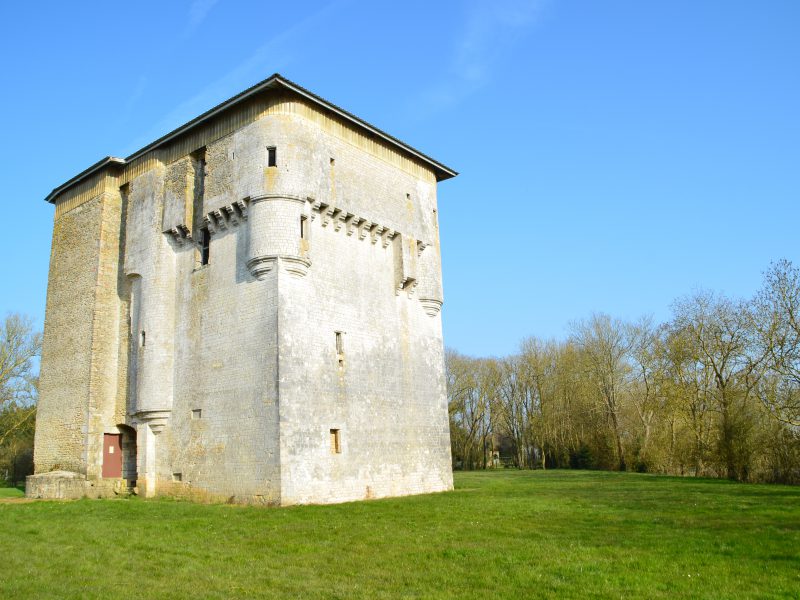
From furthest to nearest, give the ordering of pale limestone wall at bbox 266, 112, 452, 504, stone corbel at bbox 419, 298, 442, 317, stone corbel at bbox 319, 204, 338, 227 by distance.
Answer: stone corbel at bbox 419, 298, 442, 317 → stone corbel at bbox 319, 204, 338, 227 → pale limestone wall at bbox 266, 112, 452, 504

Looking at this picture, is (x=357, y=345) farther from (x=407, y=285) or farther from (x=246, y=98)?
(x=246, y=98)

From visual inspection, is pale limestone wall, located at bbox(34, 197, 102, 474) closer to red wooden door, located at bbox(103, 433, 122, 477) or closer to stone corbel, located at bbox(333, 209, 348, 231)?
red wooden door, located at bbox(103, 433, 122, 477)

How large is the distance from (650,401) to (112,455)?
36079 mm

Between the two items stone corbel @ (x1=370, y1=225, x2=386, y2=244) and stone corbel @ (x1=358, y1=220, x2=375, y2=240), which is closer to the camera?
stone corbel @ (x1=358, y1=220, x2=375, y2=240)

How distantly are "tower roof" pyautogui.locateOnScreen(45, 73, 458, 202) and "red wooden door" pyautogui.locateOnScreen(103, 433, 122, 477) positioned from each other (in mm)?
11653

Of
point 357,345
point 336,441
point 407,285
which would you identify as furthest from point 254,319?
point 407,285

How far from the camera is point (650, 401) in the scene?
4631 centimetres

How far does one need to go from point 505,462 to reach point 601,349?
23.4 metres

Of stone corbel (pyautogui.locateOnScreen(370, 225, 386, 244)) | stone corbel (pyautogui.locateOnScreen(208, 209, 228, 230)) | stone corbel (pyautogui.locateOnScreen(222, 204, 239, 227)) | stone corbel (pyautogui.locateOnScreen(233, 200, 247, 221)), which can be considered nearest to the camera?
stone corbel (pyautogui.locateOnScreen(233, 200, 247, 221))

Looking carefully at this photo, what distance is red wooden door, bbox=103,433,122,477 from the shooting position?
83.5 feet

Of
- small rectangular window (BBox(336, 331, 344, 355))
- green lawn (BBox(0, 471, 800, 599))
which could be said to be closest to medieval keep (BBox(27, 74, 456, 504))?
small rectangular window (BBox(336, 331, 344, 355))

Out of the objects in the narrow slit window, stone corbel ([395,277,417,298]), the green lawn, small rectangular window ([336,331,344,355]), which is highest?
the narrow slit window

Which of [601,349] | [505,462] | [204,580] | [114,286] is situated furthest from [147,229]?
[505,462]

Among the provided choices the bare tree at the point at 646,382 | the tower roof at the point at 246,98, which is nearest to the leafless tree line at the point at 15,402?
the tower roof at the point at 246,98
